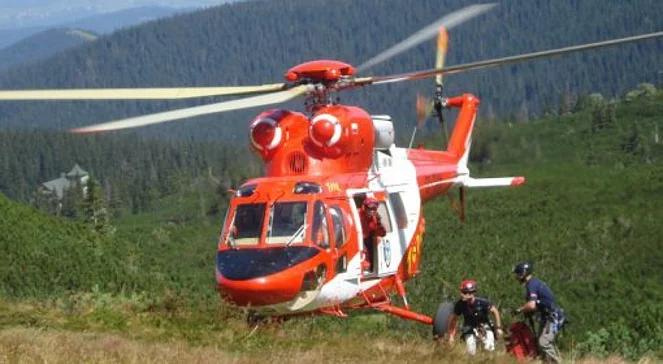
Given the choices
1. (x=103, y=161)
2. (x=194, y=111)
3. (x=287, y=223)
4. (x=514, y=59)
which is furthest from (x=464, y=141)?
(x=103, y=161)

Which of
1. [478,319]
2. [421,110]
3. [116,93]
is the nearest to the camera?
[116,93]

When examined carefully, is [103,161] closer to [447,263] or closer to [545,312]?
[447,263]

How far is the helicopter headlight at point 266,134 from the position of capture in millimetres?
20141

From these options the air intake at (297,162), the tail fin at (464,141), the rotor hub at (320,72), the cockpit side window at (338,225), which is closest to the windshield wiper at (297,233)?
the cockpit side window at (338,225)

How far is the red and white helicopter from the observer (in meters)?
17.8

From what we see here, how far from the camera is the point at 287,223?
728 inches

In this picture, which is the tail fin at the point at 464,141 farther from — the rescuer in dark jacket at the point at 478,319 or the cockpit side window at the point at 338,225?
the rescuer in dark jacket at the point at 478,319

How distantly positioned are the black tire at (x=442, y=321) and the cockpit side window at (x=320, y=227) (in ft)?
7.21

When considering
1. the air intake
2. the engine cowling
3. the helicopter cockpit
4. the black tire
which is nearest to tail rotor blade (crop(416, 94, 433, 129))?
the engine cowling

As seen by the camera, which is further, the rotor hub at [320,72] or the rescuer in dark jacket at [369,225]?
the rescuer in dark jacket at [369,225]

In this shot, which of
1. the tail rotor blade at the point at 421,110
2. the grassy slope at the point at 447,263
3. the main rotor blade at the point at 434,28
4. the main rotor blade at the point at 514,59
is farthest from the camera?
the tail rotor blade at the point at 421,110

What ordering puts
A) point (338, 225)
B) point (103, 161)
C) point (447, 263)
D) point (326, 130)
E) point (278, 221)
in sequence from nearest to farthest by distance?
point (278, 221), point (338, 225), point (326, 130), point (447, 263), point (103, 161)

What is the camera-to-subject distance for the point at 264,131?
796 inches

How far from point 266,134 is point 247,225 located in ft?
7.25
